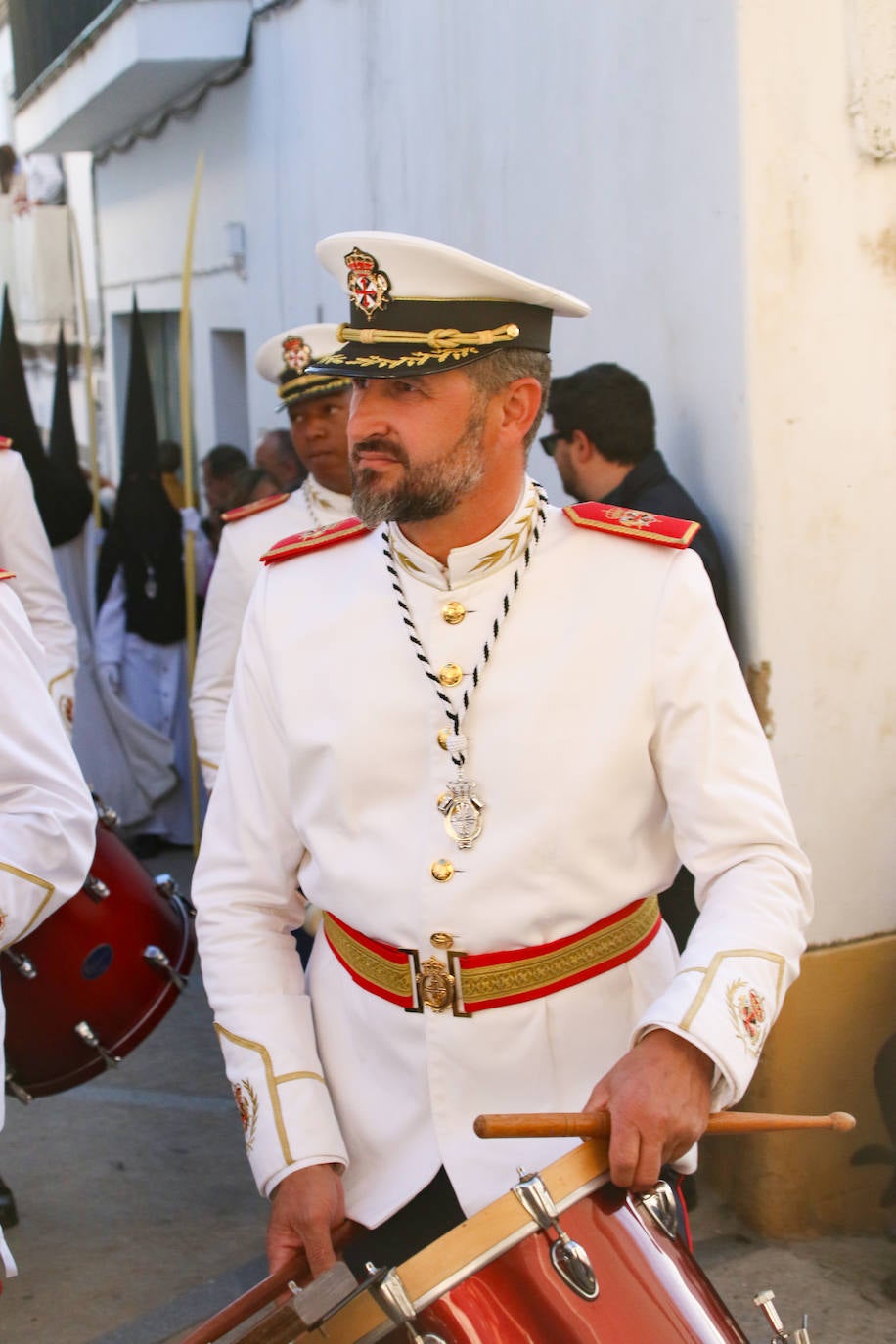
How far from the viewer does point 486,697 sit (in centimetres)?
229

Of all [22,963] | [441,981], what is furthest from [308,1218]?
[22,963]

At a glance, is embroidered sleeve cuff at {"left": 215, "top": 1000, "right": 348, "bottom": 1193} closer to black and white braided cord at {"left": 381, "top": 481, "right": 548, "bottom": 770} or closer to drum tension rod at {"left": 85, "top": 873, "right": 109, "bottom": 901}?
black and white braided cord at {"left": 381, "top": 481, "right": 548, "bottom": 770}

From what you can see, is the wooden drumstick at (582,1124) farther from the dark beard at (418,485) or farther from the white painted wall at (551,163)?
the white painted wall at (551,163)

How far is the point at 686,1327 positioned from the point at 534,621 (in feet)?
3.24

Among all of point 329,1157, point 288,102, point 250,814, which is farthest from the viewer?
point 288,102

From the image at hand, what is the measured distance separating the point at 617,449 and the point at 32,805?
6.64ft

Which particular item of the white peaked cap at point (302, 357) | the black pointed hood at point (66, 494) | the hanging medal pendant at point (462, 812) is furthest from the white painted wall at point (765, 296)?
the black pointed hood at point (66, 494)

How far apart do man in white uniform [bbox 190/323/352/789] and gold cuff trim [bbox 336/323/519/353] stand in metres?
2.50

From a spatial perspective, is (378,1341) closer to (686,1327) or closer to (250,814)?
(686,1327)

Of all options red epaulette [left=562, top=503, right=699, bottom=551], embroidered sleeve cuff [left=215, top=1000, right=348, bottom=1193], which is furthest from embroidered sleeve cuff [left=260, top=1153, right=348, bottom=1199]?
red epaulette [left=562, top=503, right=699, bottom=551]

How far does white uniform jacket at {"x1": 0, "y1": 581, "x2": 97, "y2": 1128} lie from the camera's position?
264 cm

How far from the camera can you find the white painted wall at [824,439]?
12.0ft

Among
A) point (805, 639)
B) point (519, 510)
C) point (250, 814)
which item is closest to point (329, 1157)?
point (250, 814)

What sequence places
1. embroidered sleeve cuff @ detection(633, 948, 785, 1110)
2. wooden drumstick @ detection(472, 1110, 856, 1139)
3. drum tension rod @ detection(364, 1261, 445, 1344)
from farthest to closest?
embroidered sleeve cuff @ detection(633, 948, 785, 1110), wooden drumstick @ detection(472, 1110, 856, 1139), drum tension rod @ detection(364, 1261, 445, 1344)
